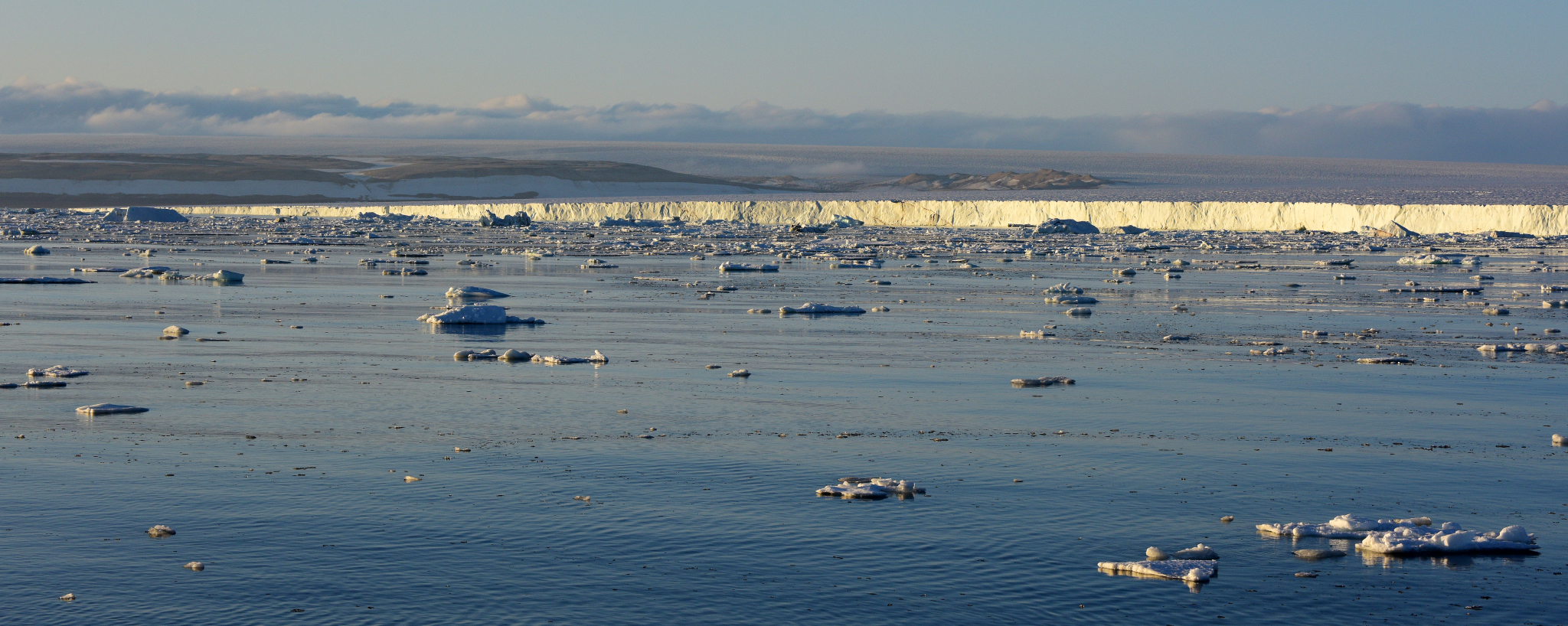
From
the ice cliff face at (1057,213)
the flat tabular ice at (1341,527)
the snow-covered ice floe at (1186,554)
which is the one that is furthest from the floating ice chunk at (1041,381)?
the ice cliff face at (1057,213)

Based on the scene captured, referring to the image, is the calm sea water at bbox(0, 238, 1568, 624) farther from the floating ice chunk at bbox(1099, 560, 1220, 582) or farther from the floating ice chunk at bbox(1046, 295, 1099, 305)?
the floating ice chunk at bbox(1046, 295, 1099, 305)

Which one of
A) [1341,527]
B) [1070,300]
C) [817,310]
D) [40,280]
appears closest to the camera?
[1341,527]

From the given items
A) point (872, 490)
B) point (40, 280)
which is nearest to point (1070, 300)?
point (872, 490)

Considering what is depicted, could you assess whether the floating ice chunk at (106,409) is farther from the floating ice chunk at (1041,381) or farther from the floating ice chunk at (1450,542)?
the floating ice chunk at (1450,542)

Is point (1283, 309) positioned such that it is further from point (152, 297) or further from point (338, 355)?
point (152, 297)

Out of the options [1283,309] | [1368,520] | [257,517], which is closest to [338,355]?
[257,517]

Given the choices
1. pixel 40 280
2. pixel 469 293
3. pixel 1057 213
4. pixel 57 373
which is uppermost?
pixel 1057 213

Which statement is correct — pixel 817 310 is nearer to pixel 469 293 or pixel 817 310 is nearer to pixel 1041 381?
pixel 469 293
